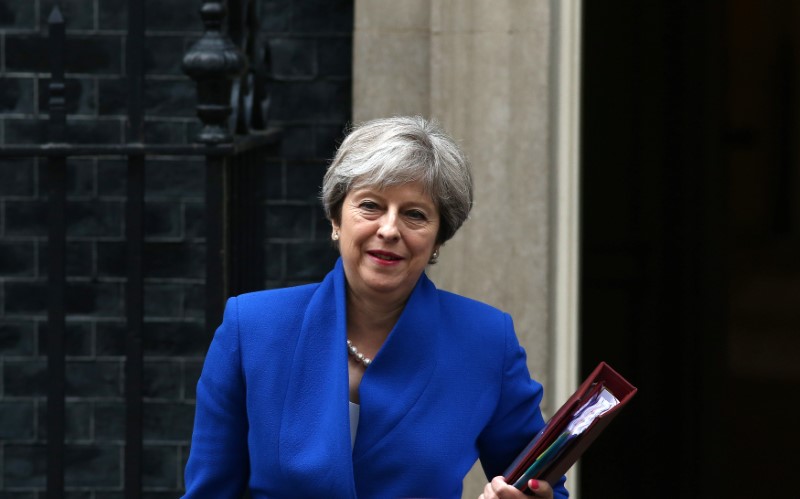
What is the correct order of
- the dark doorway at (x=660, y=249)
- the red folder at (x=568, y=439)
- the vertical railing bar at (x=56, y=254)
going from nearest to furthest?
the red folder at (x=568, y=439) < the vertical railing bar at (x=56, y=254) < the dark doorway at (x=660, y=249)

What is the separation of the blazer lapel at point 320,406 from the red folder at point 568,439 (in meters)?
0.30

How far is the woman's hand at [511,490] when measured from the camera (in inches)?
102

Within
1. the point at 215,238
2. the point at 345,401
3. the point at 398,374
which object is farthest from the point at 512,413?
the point at 215,238

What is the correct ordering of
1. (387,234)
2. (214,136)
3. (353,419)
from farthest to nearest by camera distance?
(214,136) → (353,419) → (387,234)

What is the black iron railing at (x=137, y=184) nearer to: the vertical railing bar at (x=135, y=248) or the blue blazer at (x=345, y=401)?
the vertical railing bar at (x=135, y=248)

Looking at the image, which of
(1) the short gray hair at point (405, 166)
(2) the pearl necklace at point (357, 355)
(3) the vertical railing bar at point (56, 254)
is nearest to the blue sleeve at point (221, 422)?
(2) the pearl necklace at point (357, 355)

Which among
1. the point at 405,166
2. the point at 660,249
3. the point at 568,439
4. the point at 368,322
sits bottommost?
the point at 660,249

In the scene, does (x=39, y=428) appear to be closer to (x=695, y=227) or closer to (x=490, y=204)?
(x=490, y=204)

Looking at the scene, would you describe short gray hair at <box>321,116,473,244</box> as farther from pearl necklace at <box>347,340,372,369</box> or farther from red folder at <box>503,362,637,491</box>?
red folder at <box>503,362,637,491</box>

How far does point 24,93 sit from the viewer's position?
5.15 m

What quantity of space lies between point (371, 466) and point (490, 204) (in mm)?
1904

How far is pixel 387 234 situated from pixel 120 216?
2.64m

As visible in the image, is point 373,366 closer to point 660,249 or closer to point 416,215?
point 416,215

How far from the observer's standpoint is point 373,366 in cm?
278
